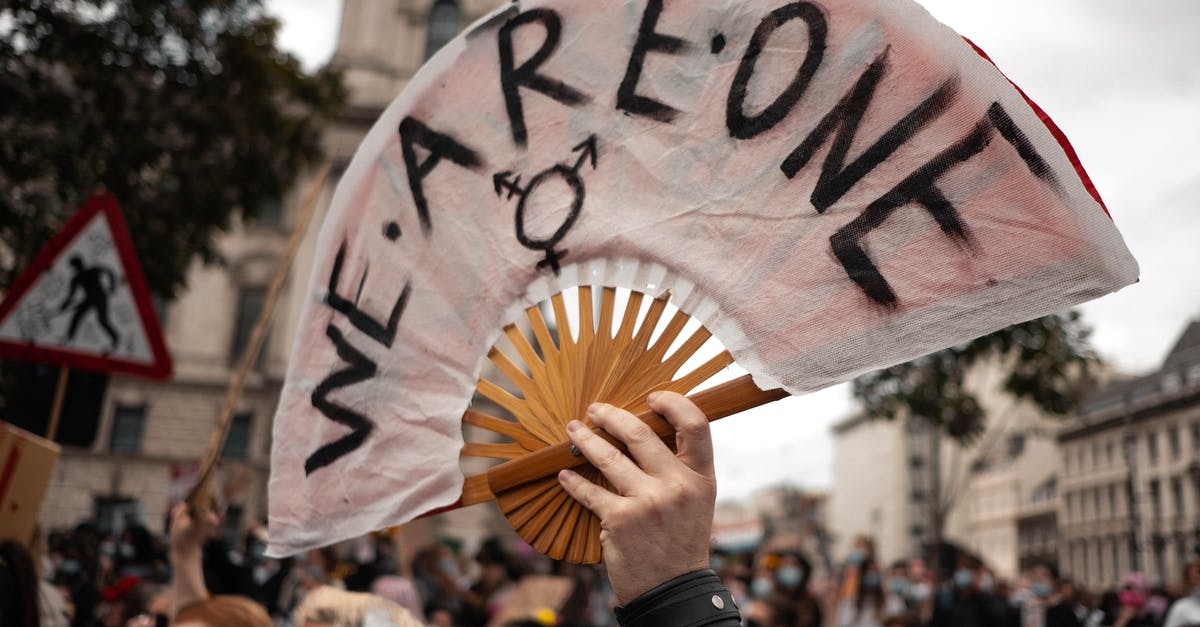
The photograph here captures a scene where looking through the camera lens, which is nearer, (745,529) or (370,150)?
(370,150)

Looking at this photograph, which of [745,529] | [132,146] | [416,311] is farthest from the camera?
[745,529]

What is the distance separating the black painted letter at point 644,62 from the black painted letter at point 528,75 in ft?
0.24

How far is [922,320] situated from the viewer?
140 cm

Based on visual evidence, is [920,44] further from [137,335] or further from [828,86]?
[137,335]

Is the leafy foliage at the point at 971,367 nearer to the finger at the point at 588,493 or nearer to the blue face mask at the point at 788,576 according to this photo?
the blue face mask at the point at 788,576

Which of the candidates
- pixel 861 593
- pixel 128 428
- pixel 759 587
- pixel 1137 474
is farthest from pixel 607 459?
pixel 1137 474

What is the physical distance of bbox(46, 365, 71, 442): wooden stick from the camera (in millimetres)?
3582

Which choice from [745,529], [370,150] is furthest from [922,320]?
[745,529]

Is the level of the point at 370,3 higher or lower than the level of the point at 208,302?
higher

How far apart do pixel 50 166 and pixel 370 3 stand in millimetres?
25002

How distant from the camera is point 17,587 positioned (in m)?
2.67

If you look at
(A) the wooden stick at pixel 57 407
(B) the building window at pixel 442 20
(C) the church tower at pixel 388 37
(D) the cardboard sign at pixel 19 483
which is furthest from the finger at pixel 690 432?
(B) the building window at pixel 442 20

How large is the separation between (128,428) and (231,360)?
143 inches

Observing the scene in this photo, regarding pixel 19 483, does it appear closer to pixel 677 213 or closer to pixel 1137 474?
pixel 677 213
